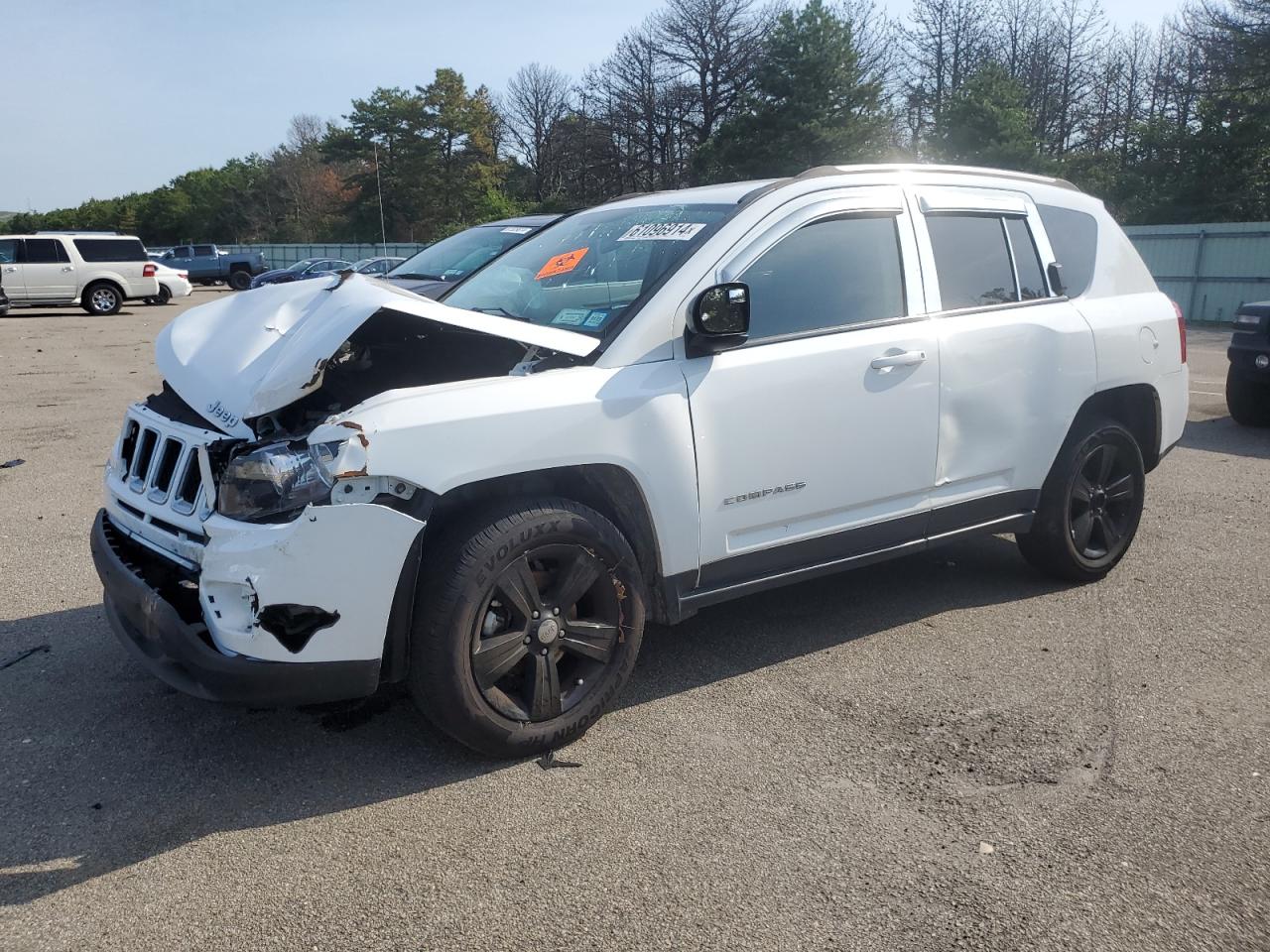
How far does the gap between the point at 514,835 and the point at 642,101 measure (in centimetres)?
5652

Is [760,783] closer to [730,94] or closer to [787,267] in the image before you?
[787,267]

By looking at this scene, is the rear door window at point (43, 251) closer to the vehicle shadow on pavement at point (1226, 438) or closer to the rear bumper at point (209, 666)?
the vehicle shadow on pavement at point (1226, 438)

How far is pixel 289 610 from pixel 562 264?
6.47 feet

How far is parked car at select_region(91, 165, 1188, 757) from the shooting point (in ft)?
9.92

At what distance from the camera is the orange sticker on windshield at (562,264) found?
425cm

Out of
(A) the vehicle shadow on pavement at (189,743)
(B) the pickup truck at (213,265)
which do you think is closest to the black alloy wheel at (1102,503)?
(A) the vehicle shadow on pavement at (189,743)

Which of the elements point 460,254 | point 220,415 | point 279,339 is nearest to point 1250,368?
point 460,254

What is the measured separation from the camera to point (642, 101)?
55.4 m

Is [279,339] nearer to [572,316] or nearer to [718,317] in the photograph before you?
[572,316]

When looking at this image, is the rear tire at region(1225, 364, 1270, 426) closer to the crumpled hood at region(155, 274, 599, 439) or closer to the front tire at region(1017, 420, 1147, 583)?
the front tire at region(1017, 420, 1147, 583)

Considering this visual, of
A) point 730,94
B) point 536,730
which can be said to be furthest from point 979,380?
point 730,94

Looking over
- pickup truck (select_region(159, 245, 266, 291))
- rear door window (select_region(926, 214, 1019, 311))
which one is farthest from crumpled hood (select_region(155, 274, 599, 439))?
pickup truck (select_region(159, 245, 266, 291))

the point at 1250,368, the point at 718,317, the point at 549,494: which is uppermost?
the point at 718,317

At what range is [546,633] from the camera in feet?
11.0
